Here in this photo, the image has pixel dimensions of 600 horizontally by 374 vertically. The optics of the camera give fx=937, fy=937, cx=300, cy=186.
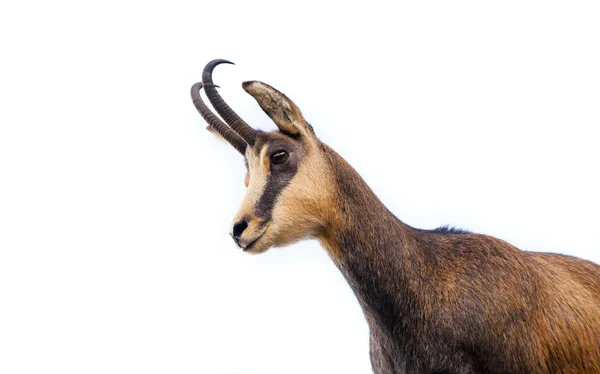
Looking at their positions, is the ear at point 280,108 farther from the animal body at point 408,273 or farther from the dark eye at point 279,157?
the dark eye at point 279,157

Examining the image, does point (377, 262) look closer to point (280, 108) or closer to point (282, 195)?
point (282, 195)

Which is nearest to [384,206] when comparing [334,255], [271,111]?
[334,255]

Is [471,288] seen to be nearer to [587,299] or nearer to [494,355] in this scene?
[494,355]

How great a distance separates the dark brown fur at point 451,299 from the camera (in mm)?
10562

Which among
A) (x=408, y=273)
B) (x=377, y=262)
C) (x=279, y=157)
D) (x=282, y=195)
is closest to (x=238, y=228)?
(x=282, y=195)

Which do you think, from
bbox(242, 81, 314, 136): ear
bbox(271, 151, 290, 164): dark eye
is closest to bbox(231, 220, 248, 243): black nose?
bbox(271, 151, 290, 164): dark eye

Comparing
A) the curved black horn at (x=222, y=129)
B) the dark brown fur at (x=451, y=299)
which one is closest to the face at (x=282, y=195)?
the dark brown fur at (x=451, y=299)

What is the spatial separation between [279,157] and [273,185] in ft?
1.25

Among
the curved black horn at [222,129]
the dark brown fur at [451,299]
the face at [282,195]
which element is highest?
the curved black horn at [222,129]

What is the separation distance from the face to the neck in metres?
0.24

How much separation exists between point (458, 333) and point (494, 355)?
459mm

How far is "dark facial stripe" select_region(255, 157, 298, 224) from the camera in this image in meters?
10.7

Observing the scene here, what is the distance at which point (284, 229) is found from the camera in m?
10.8

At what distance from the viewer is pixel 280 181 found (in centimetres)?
1091
